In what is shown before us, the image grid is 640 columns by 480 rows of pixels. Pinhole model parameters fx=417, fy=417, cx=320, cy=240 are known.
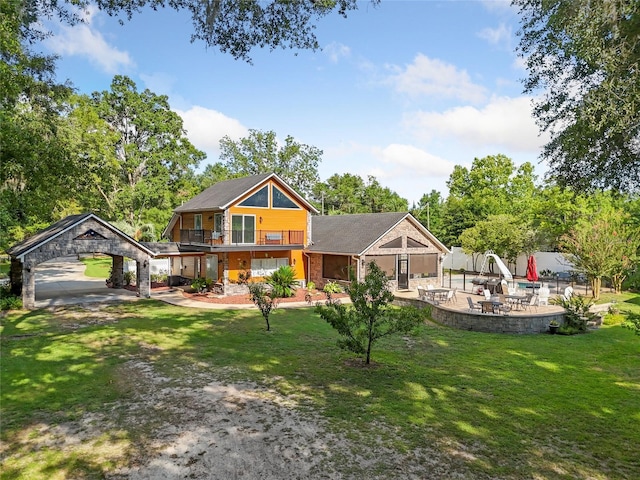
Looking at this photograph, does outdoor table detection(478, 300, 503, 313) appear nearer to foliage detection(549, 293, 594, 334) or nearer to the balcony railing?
foliage detection(549, 293, 594, 334)

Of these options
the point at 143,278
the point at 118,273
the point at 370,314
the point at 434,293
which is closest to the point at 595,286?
the point at 434,293

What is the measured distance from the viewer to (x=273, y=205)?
1030 inches

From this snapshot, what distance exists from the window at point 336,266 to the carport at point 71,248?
10.4m

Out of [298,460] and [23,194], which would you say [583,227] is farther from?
[23,194]

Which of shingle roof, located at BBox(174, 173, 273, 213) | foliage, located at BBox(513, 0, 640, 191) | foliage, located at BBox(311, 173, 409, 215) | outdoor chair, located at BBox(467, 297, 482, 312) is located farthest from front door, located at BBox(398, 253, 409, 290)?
foliage, located at BBox(311, 173, 409, 215)

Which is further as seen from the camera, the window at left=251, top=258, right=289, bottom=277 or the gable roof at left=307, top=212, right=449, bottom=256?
the window at left=251, top=258, right=289, bottom=277

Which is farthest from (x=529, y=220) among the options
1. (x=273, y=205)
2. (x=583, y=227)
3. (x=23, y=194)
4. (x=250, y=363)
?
(x=23, y=194)

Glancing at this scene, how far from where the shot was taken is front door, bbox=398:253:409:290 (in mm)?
26312

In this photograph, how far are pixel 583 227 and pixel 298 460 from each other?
2383 cm

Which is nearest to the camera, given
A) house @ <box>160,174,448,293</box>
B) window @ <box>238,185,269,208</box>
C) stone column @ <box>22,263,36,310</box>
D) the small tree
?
the small tree

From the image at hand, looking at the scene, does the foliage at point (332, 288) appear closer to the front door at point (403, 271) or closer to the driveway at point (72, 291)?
the front door at point (403, 271)

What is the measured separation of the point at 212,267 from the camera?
85.4 ft

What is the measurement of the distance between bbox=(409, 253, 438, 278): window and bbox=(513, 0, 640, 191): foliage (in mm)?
16425

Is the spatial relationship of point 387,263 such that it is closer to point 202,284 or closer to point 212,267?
point 212,267
